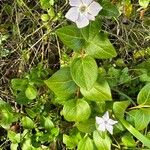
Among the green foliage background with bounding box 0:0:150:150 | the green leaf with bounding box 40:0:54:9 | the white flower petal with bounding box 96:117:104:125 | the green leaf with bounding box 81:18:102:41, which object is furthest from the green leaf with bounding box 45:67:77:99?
the green leaf with bounding box 40:0:54:9

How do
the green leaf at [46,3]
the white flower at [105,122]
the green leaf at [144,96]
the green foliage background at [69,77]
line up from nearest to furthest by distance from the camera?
the green foliage background at [69,77] → the white flower at [105,122] → the green leaf at [144,96] → the green leaf at [46,3]

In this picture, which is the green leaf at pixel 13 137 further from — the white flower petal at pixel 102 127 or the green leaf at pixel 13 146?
the white flower petal at pixel 102 127

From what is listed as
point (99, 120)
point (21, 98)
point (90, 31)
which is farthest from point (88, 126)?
point (90, 31)

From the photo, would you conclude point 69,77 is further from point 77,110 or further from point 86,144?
point 86,144

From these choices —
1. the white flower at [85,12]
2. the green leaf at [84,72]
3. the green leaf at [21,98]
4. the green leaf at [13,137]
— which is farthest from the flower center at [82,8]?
the green leaf at [13,137]

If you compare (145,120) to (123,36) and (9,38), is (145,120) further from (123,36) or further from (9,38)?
(9,38)

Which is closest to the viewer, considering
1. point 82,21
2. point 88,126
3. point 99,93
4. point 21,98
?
point 82,21

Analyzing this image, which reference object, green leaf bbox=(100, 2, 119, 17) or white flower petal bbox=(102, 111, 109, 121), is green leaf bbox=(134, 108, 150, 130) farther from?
green leaf bbox=(100, 2, 119, 17)
